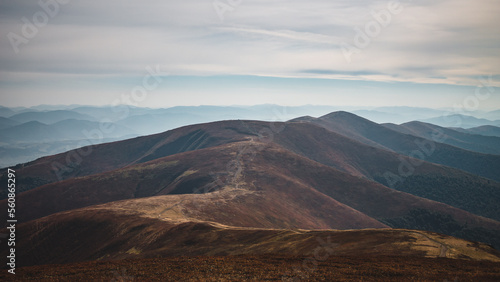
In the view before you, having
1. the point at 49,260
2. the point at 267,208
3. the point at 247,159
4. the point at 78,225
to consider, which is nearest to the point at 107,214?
the point at 78,225

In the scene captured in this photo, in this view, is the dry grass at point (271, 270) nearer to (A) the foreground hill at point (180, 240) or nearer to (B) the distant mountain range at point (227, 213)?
(A) the foreground hill at point (180, 240)

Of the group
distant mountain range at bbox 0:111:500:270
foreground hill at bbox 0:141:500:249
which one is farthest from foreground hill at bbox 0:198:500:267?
foreground hill at bbox 0:141:500:249

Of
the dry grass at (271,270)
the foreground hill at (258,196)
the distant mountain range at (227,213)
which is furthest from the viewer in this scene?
the foreground hill at (258,196)

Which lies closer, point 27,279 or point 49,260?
point 27,279

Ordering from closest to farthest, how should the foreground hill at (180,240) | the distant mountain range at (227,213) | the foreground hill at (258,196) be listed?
1. the foreground hill at (180,240)
2. the distant mountain range at (227,213)
3. the foreground hill at (258,196)

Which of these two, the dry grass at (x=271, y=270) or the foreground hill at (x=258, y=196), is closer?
the dry grass at (x=271, y=270)

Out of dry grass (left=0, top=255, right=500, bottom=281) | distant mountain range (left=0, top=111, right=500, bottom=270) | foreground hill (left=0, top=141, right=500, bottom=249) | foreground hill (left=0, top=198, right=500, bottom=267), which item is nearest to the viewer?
dry grass (left=0, top=255, right=500, bottom=281)

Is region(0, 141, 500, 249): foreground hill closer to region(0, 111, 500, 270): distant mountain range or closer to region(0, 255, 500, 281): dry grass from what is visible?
region(0, 111, 500, 270): distant mountain range

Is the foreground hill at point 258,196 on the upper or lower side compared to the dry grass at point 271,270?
lower

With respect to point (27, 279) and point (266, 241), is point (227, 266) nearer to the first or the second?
point (266, 241)

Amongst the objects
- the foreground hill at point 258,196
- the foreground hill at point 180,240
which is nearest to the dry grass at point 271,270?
the foreground hill at point 180,240

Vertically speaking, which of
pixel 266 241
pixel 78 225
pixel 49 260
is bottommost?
pixel 49 260
